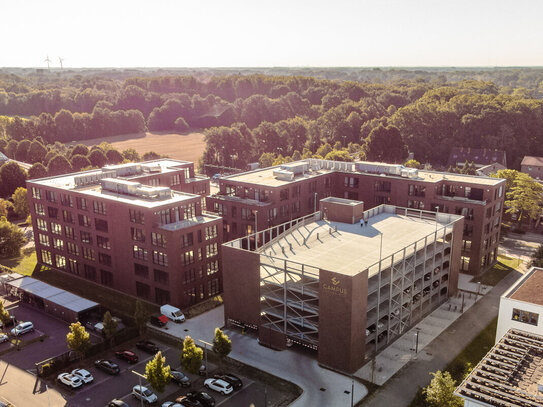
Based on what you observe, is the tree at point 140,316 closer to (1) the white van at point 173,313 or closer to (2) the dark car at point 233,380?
(1) the white van at point 173,313

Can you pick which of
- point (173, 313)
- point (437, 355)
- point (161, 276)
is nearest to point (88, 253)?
point (161, 276)

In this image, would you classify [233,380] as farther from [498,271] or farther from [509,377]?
[498,271]

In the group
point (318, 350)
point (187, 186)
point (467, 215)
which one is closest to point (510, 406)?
point (318, 350)

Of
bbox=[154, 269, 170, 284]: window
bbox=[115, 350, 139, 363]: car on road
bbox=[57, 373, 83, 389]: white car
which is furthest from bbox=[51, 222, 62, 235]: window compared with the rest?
bbox=[57, 373, 83, 389]: white car

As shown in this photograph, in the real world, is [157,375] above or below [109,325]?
above

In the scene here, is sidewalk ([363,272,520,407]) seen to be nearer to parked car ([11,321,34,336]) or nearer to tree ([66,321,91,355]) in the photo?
tree ([66,321,91,355])

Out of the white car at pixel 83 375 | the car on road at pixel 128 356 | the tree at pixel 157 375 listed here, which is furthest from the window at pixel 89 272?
the tree at pixel 157 375
